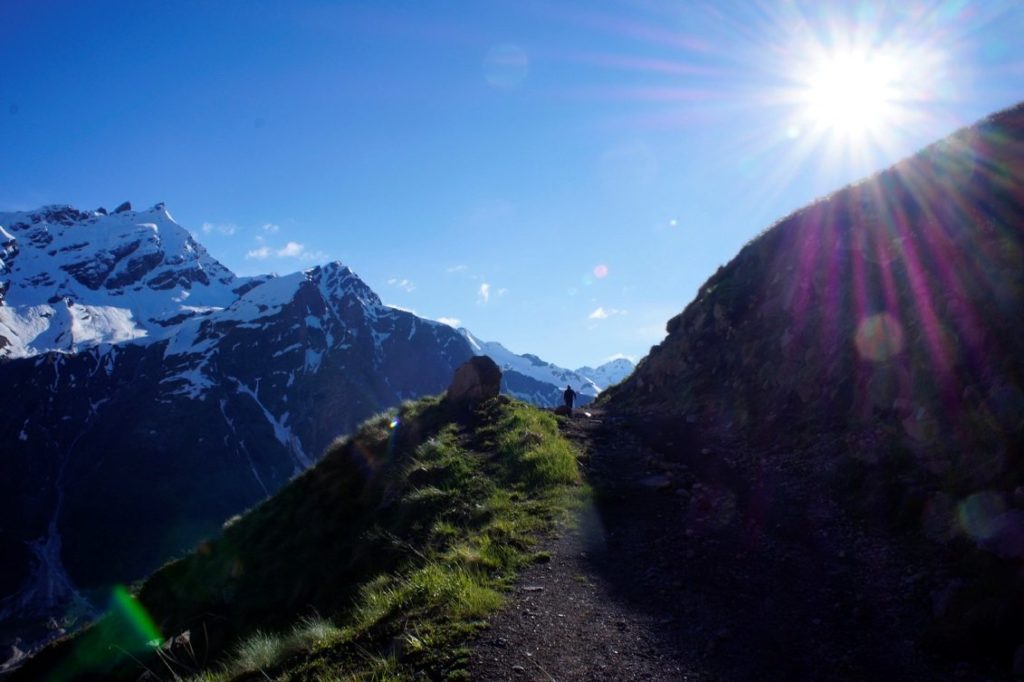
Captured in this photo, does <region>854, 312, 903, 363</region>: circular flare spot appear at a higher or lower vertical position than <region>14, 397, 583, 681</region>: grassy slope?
higher

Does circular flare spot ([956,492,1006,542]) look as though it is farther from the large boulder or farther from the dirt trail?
the large boulder

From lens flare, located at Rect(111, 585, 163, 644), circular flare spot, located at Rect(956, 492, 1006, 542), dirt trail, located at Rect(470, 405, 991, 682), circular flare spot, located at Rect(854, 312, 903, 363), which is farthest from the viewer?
lens flare, located at Rect(111, 585, 163, 644)

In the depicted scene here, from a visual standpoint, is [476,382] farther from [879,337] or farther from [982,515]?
[982,515]

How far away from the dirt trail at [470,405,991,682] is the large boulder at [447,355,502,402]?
12.7m

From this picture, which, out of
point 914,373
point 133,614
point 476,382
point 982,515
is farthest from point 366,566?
point 133,614

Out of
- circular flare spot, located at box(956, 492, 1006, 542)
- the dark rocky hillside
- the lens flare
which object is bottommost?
the lens flare

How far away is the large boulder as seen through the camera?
2542 centimetres

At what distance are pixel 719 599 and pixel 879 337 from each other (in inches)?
376

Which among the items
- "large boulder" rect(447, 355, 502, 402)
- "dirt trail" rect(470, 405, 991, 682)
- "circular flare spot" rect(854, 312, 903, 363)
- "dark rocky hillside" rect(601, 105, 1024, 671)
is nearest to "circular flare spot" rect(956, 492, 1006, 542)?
"dark rocky hillside" rect(601, 105, 1024, 671)

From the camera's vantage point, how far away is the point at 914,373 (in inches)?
481

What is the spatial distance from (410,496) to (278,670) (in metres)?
6.87

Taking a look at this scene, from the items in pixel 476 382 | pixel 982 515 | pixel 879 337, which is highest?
pixel 879 337

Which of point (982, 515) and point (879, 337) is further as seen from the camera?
point (879, 337)

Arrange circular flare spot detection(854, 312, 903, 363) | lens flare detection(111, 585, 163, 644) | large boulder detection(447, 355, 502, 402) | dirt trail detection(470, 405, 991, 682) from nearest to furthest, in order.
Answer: dirt trail detection(470, 405, 991, 682), circular flare spot detection(854, 312, 903, 363), lens flare detection(111, 585, 163, 644), large boulder detection(447, 355, 502, 402)
